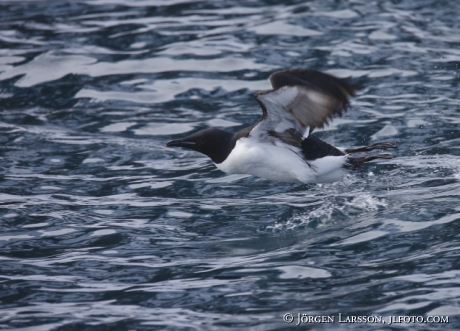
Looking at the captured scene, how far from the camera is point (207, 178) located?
25.9 ft

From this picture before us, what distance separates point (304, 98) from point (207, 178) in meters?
2.00

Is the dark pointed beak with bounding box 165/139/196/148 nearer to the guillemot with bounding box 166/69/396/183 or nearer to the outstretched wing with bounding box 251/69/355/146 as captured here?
the guillemot with bounding box 166/69/396/183

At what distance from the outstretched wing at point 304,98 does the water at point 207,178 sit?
25 cm

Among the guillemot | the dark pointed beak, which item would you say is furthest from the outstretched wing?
the dark pointed beak

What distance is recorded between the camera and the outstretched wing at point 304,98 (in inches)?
234

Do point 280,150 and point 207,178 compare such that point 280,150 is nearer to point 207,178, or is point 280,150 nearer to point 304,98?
point 304,98

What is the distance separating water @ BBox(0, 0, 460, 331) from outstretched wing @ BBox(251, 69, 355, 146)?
0.25m

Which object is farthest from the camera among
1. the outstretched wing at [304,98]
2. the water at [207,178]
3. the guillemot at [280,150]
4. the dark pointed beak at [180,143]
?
the dark pointed beak at [180,143]

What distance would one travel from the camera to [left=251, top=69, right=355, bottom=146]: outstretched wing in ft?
19.5

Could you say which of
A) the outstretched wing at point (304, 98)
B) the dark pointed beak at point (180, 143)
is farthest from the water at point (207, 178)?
the dark pointed beak at point (180, 143)

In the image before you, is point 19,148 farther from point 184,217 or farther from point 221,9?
point 221,9

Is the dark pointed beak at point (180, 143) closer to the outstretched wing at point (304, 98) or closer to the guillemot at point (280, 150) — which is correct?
the guillemot at point (280, 150)

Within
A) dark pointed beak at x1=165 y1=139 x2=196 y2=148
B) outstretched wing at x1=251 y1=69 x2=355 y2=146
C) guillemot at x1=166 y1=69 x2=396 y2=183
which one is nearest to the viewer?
outstretched wing at x1=251 y1=69 x2=355 y2=146

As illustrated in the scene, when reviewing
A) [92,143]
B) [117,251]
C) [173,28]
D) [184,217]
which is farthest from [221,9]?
[117,251]
